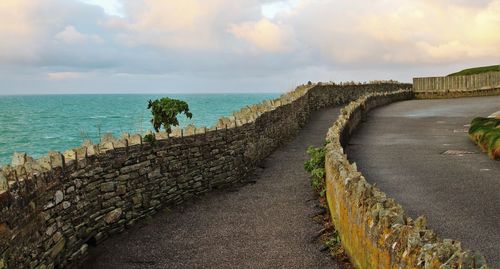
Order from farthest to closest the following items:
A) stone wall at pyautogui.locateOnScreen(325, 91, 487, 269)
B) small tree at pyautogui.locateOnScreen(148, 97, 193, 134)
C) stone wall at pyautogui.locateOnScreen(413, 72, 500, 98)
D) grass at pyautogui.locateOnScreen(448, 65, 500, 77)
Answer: grass at pyautogui.locateOnScreen(448, 65, 500, 77), stone wall at pyautogui.locateOnScreen(413, 72, 500, 98), small tree at pyautogui.locateOnScreen(148, 97, 193, 134), stone wall at pyautogui.locateOnScreen(325, 91, 487, 269)

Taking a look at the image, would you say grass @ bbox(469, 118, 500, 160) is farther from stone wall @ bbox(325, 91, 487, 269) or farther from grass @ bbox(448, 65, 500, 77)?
grass @ bbox(448, 65, 500, 77)

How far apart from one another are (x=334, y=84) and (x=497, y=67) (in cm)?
2291

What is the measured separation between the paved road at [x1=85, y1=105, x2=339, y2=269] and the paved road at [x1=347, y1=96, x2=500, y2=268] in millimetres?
2436

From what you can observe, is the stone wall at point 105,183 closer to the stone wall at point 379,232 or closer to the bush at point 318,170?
the bush at point 318,170

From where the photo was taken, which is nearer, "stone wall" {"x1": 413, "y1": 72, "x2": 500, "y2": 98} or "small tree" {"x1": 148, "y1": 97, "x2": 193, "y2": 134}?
"small tree" {"x1": 148, "y1": 97, "x2": 193, "y2": 134}

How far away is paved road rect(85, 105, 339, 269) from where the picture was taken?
1073 centimetres

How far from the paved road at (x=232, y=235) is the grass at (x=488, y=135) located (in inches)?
251

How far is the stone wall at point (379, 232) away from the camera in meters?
5.58

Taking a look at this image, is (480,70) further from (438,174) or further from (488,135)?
(438,174)

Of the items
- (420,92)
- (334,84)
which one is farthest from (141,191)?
(420,92)

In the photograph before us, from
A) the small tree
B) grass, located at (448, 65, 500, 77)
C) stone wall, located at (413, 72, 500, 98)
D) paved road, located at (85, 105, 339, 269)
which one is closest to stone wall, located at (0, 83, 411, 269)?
paved road, located at (85, 105, 339, 269)

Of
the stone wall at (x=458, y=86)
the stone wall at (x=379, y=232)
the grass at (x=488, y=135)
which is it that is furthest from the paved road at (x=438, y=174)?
the stone wall at (x=458, y=86)

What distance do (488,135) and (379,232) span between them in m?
13.6

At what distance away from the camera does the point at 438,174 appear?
1545 centimetres
